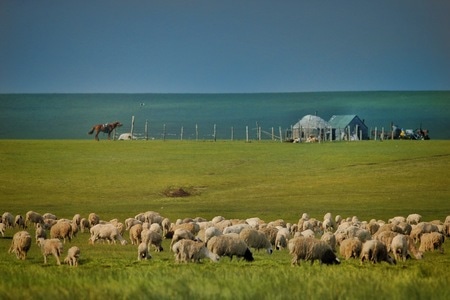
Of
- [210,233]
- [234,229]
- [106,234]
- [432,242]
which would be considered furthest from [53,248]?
[432,242]

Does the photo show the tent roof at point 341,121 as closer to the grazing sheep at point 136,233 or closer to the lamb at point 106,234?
the lamb at point 106,234

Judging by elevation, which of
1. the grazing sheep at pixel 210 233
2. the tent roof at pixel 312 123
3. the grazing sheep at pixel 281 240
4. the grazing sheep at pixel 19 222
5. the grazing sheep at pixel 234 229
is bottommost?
the grazing sheep at pixel 19 222

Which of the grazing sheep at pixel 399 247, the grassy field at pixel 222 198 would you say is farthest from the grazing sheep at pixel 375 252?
the grazing sheep at pixel 399 247

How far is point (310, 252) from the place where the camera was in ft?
76.7

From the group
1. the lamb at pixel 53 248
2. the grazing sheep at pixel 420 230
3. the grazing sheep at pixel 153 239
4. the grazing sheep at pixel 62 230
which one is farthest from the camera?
the grazing sheep at pixel 420 230

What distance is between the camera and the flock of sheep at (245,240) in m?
23.5

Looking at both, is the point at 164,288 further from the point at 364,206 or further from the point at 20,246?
the point at 364,206

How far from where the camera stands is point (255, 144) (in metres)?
78.4

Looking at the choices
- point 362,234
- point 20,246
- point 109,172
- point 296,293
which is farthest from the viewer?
point 109,172

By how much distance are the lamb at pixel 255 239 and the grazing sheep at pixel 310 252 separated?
3.28 metres

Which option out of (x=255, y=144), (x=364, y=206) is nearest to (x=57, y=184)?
(x=364, y=206)

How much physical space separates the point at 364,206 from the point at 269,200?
17.0 ft

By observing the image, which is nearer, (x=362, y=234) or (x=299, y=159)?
(x=362, y=234)

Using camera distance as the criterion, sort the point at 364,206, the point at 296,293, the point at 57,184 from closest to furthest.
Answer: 1. the point at 296,293
2. the point at 364,206
3. the point at 57,184
